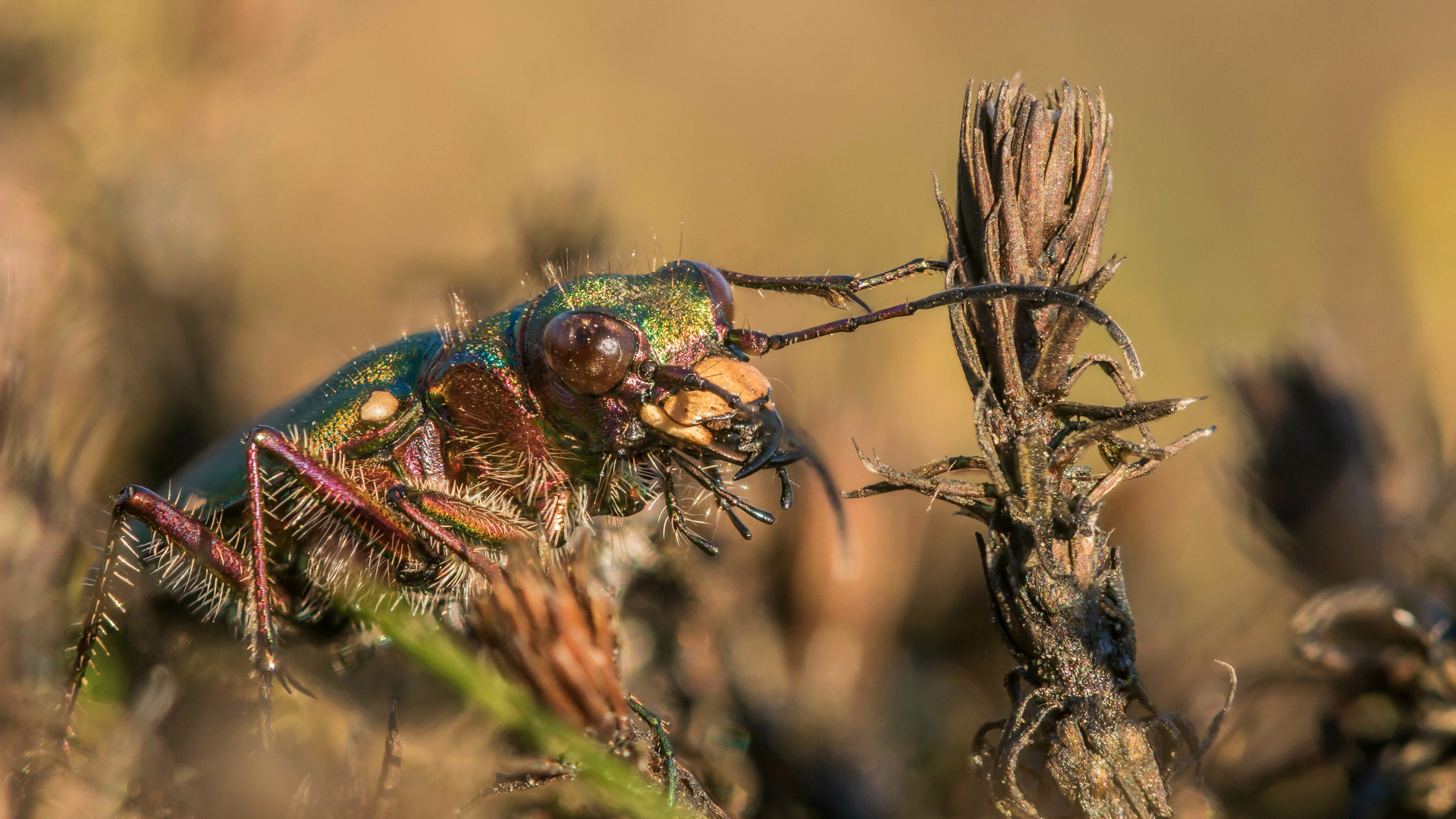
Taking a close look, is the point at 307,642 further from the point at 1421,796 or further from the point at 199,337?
the point at 1421,796

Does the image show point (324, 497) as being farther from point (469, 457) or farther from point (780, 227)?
point (780, 227)

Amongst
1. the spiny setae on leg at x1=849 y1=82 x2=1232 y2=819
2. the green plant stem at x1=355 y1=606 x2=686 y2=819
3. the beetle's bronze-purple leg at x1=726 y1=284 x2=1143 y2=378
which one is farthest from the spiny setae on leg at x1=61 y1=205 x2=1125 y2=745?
the green plant stem at x1=355 y1=606 x2=686 y2=819

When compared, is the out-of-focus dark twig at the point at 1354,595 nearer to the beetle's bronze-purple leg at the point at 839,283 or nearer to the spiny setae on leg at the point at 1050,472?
the spiny setae on leg at the point at 1050,472

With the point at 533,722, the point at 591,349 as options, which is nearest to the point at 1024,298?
the point at 533,722

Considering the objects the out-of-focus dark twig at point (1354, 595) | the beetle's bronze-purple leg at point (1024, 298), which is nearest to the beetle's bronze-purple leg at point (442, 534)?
the beetle's bronze-purple leg at point (1024, 298)

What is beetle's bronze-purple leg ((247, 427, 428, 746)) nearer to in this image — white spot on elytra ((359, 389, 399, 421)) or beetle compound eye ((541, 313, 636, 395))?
white spot on elytra ((359, 389, 399, 421))

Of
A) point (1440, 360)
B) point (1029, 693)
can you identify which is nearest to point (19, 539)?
point (1029, 693)
